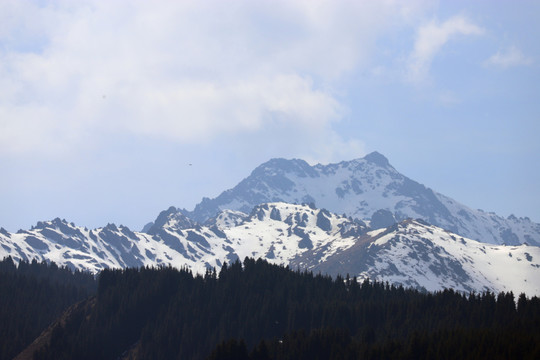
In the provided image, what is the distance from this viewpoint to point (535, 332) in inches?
7505

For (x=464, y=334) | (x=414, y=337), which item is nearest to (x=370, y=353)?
(x=414, y=337)

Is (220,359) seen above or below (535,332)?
below

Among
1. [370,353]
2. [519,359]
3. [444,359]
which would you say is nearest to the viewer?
[519,359]

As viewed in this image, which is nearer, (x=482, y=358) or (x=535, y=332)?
(x=482, y=358)

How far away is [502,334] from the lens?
187750 millimetres

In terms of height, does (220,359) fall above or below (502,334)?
below

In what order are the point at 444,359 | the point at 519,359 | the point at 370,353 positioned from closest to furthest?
the point at 519,359, the point at 444,359, the point at 370,353

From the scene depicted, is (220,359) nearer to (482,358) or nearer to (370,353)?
(370,353)

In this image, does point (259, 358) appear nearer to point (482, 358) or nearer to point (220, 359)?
point (220, 359)

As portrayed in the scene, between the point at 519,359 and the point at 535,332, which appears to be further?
the point at 535,332

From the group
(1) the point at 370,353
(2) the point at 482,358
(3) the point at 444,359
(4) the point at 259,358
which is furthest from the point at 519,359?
(4) the point at 259,358

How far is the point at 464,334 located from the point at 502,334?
9.85 m

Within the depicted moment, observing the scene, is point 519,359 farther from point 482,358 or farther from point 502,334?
point 502,334

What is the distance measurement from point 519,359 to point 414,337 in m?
30.6
